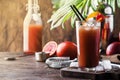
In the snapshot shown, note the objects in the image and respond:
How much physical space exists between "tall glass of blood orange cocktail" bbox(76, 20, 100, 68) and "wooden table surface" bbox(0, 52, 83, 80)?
0.12 meters

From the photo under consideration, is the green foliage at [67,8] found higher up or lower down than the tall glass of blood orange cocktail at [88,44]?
higher up

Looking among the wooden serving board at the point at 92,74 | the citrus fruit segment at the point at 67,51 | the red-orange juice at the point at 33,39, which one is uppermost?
the red-orange juice at the point at 33,39

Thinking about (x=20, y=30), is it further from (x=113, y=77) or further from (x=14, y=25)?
(x=113, y=77)

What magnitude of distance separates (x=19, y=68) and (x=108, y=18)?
0.73 metres

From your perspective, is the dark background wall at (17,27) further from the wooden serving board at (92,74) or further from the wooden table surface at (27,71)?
the wooden serving board at (92,74)

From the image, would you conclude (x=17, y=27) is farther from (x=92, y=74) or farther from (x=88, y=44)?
(x=92, y=74)

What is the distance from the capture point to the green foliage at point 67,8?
245 centimetres

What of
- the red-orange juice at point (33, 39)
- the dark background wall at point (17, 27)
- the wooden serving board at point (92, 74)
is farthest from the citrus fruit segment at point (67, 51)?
the dark background wall at point (17, 27)

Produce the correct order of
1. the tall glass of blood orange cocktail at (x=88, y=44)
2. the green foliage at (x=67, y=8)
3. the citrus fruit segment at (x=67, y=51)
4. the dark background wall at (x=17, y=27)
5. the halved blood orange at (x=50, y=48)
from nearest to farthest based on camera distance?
the tall glass of blood orange cocktail at (x=88, y=44) < the citrus fruit segment at (x=67, y=51) < the halved blood orange at (x=50, y=48) < the green foliage at (x=67, y=8) < the dark background wall at (x=17, y=27)

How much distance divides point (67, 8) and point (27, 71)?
1301mm

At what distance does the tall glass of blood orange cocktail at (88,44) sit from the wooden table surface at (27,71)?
116mm

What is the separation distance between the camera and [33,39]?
193cm

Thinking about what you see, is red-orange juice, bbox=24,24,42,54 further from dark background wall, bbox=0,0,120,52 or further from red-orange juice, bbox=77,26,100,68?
dark background wall, bbox=0,0,120,52

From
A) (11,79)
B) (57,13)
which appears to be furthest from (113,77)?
(57,13)
